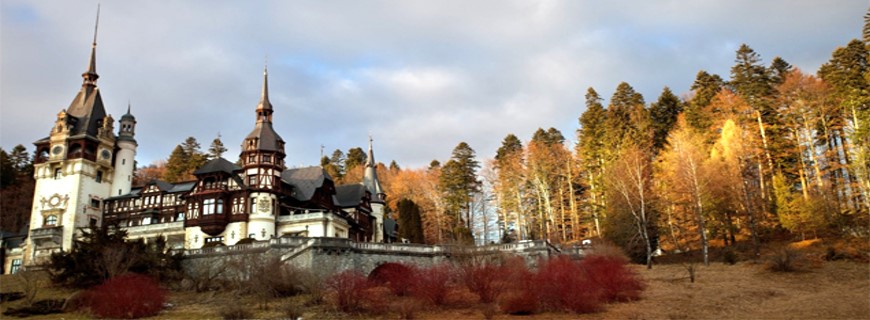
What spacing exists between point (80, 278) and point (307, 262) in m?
12.0

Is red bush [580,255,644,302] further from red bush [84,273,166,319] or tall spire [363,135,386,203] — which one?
tall spire [363,135,386,203]

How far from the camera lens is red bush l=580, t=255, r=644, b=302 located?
91.5 ft

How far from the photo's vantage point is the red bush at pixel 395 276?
31047 mm

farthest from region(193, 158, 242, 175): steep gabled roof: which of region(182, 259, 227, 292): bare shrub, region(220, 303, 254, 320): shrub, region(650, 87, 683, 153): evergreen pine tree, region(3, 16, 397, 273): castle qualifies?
region(650, 87, 683, 153): evergreen pine tree

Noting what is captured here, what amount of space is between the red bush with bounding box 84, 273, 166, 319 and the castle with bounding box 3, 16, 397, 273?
46.5 feet

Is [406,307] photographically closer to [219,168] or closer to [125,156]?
[219,168]

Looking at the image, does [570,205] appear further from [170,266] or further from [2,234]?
[2,234]

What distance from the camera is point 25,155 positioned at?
73375mm

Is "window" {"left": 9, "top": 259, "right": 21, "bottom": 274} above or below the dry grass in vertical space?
above

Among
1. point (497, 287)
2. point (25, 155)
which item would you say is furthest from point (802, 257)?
point (25, 155)

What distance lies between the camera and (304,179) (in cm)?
5253

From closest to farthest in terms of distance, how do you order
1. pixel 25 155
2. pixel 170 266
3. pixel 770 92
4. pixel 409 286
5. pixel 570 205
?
pixel 409 286
pixel 170 266
pixel 770 92
pixel 570 205
pixel 25 155

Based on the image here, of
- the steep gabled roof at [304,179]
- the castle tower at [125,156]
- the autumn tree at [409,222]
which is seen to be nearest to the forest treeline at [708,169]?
the autumn tree at [409,222]

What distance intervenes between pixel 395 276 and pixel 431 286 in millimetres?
4725
